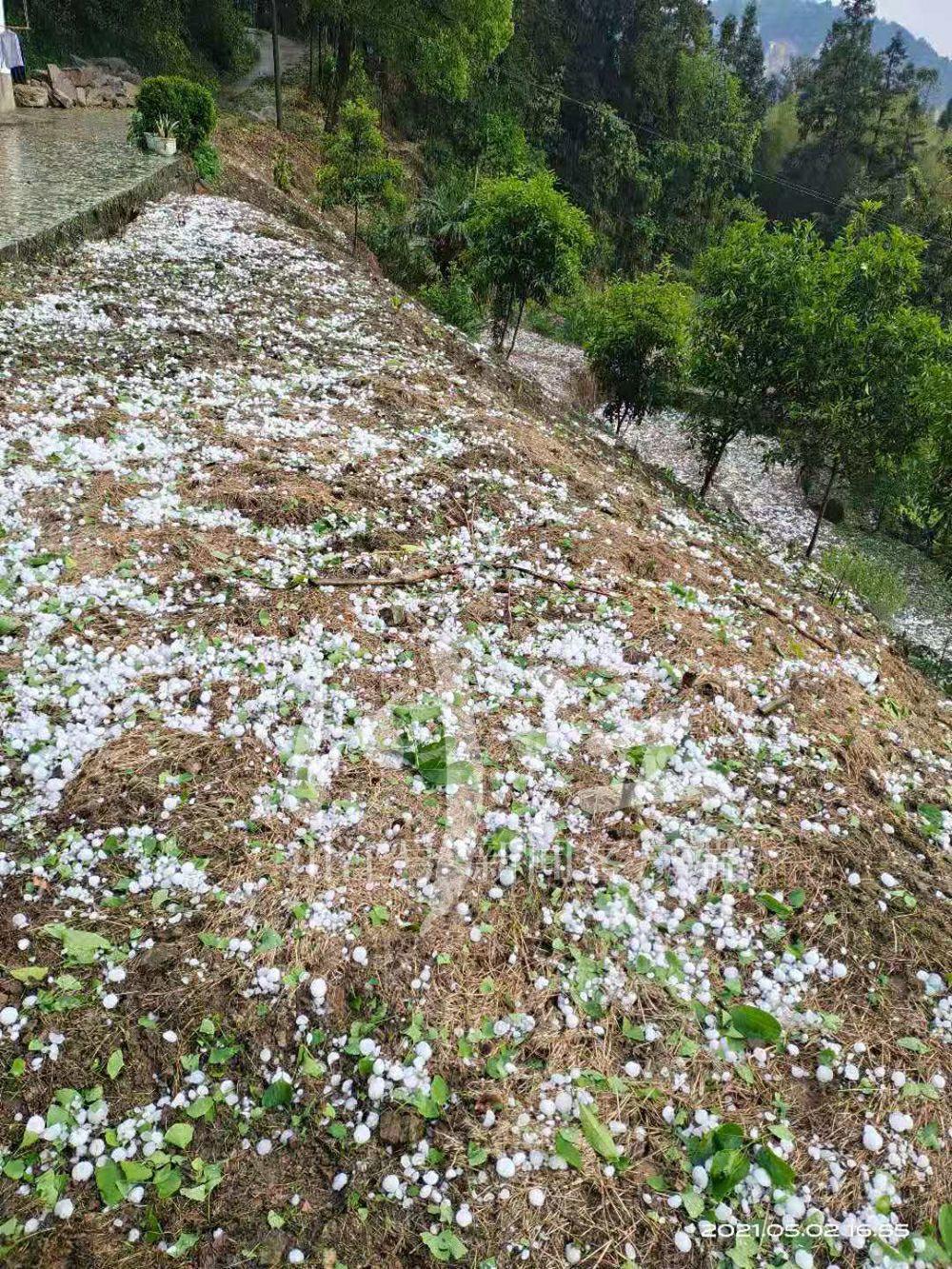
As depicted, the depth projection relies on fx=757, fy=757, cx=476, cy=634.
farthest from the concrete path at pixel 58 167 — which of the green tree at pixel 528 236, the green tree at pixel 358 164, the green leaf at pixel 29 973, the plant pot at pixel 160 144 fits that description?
the green leaf at pixel 29 973

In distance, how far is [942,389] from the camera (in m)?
11.1

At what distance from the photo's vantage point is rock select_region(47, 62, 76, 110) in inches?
680

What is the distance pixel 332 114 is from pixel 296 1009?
99.6 ft

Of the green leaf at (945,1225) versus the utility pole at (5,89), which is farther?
the utility pole at (5,89)

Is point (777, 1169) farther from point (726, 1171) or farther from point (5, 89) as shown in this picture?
point (5, 89)

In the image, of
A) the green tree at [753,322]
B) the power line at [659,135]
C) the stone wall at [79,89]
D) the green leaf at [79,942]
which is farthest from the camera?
the power line at [659,135]

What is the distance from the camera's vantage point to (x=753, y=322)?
39.7 feet

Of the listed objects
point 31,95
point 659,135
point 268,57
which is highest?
point 659,135

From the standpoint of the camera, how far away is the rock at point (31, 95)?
650 inches

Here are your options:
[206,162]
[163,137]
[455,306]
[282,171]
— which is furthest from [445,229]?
[163,137]

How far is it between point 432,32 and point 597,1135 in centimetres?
3127

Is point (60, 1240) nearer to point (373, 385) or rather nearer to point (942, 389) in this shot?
point (373, 385)

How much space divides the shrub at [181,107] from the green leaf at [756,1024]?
16.1 meters

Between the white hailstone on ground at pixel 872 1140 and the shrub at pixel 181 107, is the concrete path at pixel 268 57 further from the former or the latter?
the white hailstone on ground at pixel 872 1140
